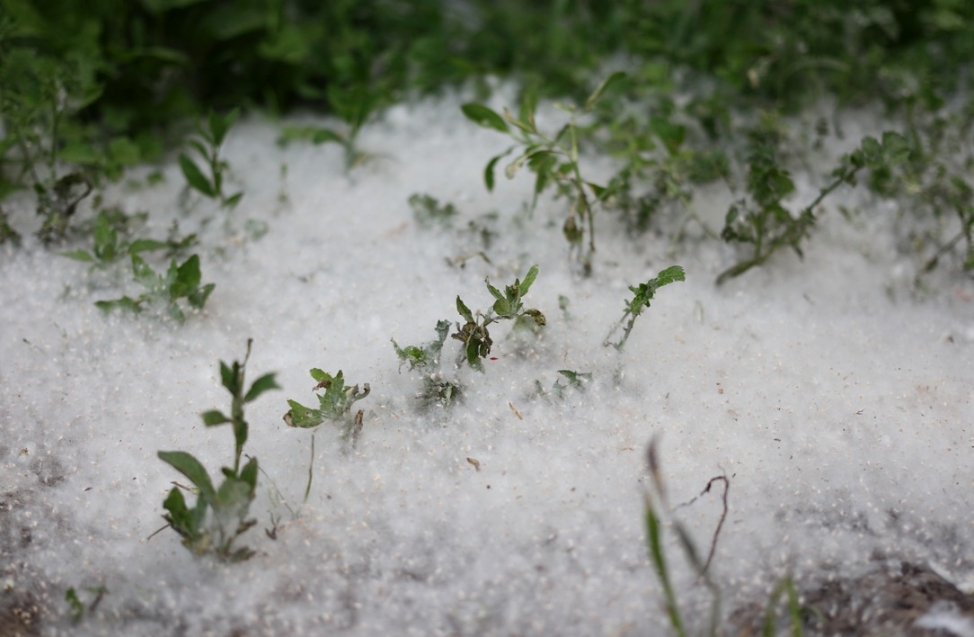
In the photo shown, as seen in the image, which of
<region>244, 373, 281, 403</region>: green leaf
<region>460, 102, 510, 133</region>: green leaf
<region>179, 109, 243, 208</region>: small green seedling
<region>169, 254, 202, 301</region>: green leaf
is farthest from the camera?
<region>179, 109, 243, 208</region>: small green seedling

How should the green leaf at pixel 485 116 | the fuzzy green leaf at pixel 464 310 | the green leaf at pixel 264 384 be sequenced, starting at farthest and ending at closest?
the green leaf at pixel 485 116 < the fuzzy green leaf at pixel 464 310 < the green leaf at pixel 264 384

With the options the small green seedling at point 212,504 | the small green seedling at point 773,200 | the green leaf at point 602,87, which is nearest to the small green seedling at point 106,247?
the small green seedling at point 212,504

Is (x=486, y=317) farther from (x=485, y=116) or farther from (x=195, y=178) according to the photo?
(x=195, y=178)

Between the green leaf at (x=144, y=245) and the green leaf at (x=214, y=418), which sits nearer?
the green leaf at (x=214, y=418)

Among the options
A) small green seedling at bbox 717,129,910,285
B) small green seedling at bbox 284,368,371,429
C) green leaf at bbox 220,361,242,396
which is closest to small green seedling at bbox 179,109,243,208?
small green seedling at bbox 284,368,371,429

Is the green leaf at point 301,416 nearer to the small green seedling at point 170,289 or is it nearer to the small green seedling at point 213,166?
the small green seedling at point 170,289

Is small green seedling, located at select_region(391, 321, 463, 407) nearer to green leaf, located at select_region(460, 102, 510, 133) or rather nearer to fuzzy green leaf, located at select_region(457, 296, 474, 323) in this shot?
fuzzy green leaf, located at select_region(457, 296, 474, 323)

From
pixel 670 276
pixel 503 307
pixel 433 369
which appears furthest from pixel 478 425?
pixel 670 276

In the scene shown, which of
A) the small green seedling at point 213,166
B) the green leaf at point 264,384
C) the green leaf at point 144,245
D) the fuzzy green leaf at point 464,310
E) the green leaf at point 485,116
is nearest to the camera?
the green leaf at point 264,384
